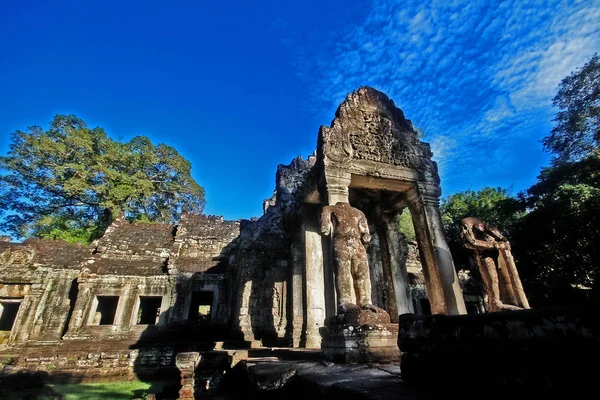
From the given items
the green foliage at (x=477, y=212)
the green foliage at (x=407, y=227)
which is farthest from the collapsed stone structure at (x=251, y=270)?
the green foliage at (x=407, y=227)

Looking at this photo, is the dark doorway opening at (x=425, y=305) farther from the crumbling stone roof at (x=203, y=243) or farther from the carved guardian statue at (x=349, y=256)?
the carved guardian statue at (x=349, y=256)

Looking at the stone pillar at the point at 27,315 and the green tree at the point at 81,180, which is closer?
the stone pillar at the point at 27,315

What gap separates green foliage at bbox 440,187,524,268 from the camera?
1673 centimetres

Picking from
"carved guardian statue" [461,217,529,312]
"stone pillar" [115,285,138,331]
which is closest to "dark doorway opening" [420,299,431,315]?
"carved guardian statue" [461,217,529,312]

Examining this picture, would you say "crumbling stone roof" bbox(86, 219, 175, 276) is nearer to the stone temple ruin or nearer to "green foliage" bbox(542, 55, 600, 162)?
the stone temple ruin

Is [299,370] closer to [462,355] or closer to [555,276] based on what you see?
[462,355]

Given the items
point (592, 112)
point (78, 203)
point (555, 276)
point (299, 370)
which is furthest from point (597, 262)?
point (78, 203)

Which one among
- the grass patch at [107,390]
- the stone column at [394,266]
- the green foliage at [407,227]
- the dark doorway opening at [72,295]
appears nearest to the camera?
the stone column at [394,266]

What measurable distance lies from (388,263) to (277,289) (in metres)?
3.58

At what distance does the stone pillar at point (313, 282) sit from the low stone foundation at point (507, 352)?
477 cm

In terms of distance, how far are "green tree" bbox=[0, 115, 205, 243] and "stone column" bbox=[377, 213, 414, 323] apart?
84.2 feet

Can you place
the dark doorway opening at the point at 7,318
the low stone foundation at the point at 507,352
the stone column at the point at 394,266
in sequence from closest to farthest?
the low stone foundation at the point at 507,352 < the stone column at the point at 394,266 < the dark doorway opening at the point at 7,318

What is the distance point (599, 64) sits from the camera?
55.3 feet

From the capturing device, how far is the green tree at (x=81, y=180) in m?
25.2
